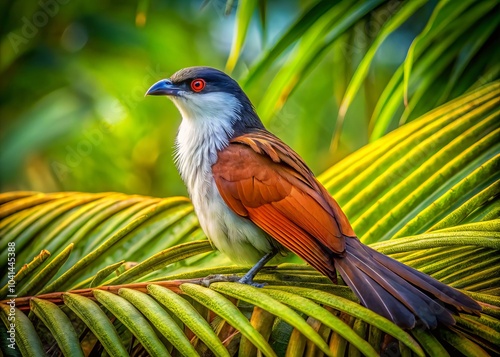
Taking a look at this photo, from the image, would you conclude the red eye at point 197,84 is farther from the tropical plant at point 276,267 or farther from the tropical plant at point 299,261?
the tropical plant at point 276,267

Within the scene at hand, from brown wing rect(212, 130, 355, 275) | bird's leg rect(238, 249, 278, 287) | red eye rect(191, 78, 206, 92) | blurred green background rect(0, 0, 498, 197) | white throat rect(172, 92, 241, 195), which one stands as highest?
blurred green background rect(0, 0, 498, 197)

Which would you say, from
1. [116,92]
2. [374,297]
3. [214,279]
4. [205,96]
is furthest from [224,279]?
[116,92]

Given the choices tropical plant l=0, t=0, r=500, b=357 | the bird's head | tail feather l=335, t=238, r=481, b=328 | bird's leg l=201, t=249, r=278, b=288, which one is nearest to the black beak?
the bird's head

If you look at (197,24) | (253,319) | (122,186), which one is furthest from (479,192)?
(197,24)

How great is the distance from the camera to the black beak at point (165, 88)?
8.23 ft

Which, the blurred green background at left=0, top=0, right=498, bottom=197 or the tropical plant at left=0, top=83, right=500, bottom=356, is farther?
the blurred green background at left=0, top=0, right=498, bottom=197

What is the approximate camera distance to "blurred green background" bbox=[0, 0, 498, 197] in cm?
464

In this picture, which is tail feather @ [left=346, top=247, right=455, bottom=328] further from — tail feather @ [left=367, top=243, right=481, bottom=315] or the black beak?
the black beak

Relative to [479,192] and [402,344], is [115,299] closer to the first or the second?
[402,344]

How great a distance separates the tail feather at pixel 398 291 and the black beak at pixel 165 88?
3.34ft

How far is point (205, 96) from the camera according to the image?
258cm

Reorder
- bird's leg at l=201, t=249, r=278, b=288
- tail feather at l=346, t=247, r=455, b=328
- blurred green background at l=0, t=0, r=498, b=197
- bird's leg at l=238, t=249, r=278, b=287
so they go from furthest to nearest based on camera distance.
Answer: blurred green background at l=0, t=0, r=498, b=197, bird's leg at l=238, t=249, r=278, b=287, bird's leg at l=201, t=249, r=278, b=288, tail feather at l=346, t=247, r=455, b=328

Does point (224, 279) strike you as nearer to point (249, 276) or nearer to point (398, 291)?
point (249, 276)

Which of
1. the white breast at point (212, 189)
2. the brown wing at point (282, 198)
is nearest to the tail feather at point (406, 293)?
the brown wing at point (282, 198)
